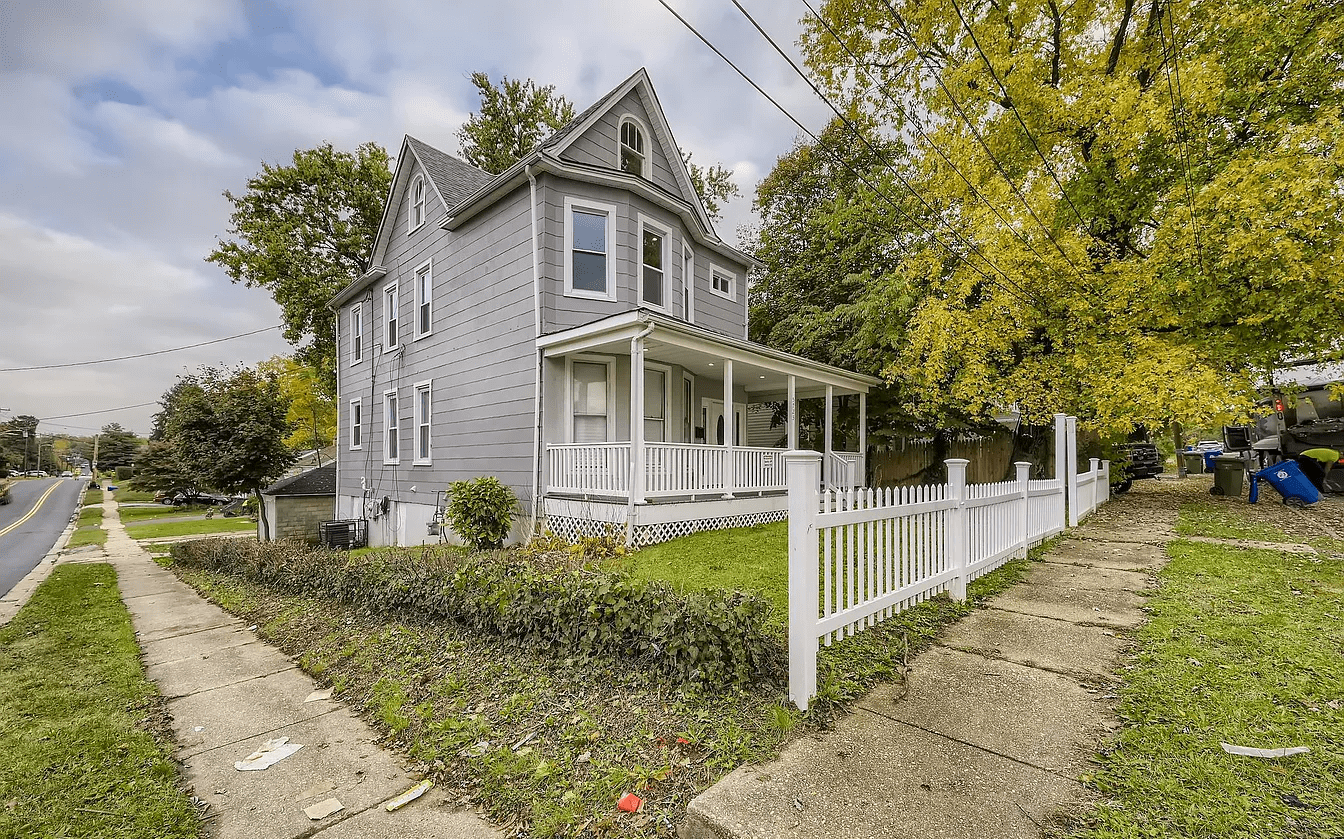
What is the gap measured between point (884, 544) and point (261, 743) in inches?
180

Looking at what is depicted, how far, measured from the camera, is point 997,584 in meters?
6.03

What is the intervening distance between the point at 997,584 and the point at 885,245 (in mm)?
12824

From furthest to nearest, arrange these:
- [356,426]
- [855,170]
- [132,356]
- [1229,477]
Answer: [132,356]
[356,426]
[855,170]
[1229,477]

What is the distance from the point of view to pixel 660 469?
8992 millimetres

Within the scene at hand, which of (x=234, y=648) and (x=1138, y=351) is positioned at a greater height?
(x=1138, y=351)

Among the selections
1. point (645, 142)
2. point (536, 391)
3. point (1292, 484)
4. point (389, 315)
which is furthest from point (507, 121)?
point (1292, 484)

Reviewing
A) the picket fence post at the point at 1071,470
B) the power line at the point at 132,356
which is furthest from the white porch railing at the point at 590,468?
the power line at the point at 132,356

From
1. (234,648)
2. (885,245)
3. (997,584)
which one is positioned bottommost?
(234,648)

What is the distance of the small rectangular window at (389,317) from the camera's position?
50.6 ft

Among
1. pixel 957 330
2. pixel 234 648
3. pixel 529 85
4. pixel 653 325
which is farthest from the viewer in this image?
pixel 529 85

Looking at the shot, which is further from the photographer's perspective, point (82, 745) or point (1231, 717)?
point (82, 745)

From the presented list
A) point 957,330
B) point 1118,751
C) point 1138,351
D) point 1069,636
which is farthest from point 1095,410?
point 1118,751

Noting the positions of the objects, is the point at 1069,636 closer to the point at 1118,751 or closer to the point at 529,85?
the point at 1118,751

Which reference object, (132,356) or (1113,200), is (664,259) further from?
(132,356)
